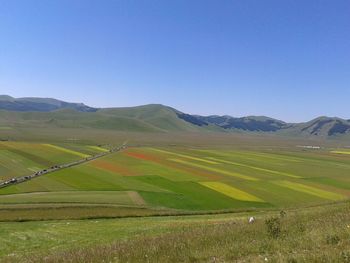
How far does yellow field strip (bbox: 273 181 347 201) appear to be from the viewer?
2625 inches

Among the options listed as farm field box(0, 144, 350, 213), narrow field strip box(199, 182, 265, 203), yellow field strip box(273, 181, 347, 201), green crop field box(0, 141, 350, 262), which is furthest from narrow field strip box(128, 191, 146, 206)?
yellow field strip box(273, 181, 347, 201)

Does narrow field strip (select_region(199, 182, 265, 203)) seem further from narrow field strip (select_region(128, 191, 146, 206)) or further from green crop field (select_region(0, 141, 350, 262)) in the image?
narrow field strip (select_region(128, 191, 146, 206))

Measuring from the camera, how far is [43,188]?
6544cm

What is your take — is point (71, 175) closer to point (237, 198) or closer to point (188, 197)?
point (188, 197)

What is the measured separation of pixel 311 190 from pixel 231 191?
48.4ft

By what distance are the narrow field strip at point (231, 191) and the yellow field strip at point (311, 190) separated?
435 inches

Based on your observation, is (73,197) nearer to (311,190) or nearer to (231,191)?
(231,191)

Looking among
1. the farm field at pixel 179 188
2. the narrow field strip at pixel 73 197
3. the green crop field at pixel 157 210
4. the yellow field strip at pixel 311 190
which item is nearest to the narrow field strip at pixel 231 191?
the farm field at pixel 179 188

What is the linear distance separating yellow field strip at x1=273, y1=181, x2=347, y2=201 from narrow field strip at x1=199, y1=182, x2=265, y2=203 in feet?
36.3

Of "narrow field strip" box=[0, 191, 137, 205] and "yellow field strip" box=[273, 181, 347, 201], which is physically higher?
"yellow field strip" box=[273, 181, 347, 201]

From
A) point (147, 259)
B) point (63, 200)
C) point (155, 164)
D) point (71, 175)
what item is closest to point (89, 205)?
point (63, 200)

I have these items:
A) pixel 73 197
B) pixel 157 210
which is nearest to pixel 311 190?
pixel 157 210

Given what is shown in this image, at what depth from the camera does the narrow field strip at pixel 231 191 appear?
64069 millimetres

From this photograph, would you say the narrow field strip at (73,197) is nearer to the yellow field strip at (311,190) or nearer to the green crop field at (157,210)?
the green crop field at (157,210)
